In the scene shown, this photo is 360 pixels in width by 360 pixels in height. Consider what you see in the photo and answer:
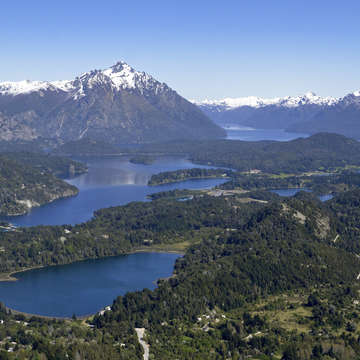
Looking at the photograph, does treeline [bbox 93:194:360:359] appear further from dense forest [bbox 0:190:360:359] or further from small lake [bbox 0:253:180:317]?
small lake [bbox 0:253:180:317]

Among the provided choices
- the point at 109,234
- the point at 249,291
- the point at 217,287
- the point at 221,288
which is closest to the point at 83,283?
the point at 217,287

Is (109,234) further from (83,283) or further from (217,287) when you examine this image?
(217,287)

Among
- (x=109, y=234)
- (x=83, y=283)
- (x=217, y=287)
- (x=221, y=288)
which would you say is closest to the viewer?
(x=217, y=287)

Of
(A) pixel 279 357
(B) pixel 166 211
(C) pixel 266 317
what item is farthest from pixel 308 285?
(B) pixel 166 211

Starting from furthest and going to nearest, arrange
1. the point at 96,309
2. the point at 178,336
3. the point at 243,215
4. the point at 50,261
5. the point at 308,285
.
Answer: the point at 243,215, the point at 50,261, the point at 308,285, the point at 96,309, the point at 178,336

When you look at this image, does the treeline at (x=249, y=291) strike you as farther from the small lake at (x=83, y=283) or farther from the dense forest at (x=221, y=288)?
the small lake at (x=83, y=283)

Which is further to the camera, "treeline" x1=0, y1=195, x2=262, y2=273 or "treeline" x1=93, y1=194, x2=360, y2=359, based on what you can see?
"treeline" x1=0, y1=195, x2=262, y2=273

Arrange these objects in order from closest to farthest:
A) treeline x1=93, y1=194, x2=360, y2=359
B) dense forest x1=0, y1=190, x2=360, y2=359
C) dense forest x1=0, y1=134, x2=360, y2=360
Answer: dense forest x1=0, y1=134, x2=360, y2=360 < dense forest x1=0, y1=190, x2=360, y2=359 < treeline x1=93, y1=194, x2=360, y2=359

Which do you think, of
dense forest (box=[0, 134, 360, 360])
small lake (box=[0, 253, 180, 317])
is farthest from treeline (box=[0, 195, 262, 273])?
small lake (box=[0, 253, 180, 317])

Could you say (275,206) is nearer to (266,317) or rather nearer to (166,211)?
(166,211)
